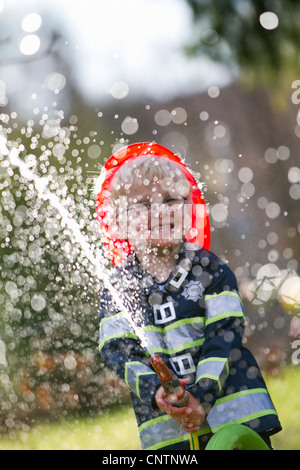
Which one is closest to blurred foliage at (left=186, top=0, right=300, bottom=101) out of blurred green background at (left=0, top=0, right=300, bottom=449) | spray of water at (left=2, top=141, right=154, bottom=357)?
blurred green background at (left=0, top=0, right=300, bottom=449)

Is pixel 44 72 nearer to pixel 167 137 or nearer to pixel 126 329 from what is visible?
pixel 167 137

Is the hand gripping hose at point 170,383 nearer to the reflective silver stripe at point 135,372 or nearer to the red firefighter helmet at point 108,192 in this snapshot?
the reflective silver stripe at point 135,372

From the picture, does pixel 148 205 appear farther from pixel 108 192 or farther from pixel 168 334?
pixel 168 334

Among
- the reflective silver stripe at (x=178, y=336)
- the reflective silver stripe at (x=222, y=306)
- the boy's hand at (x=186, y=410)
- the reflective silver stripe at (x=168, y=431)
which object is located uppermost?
the reflective silver stripe at (x=222, y=306)

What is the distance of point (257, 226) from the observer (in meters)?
2.22

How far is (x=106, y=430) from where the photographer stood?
61.3 inches

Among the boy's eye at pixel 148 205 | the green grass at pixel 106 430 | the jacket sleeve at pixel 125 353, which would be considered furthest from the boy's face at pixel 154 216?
the green grass at pixel 106 430

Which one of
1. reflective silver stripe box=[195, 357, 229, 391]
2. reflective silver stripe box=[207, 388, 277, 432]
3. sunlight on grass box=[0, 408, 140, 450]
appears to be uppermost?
reflective silver stripe box=[195, 357, 229, 391]

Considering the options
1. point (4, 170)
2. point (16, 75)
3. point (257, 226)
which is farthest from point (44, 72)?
point (257, 226)

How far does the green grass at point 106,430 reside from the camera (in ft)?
4.69

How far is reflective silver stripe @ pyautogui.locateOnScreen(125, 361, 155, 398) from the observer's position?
0.73 meters

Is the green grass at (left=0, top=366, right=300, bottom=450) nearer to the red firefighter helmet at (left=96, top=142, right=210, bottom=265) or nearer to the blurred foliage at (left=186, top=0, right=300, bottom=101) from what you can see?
the red firefighter helmet at (left=96, top=142, right=210, bottom=265)

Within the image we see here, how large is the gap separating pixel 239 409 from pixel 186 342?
11cm

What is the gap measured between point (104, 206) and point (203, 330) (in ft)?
0.79
